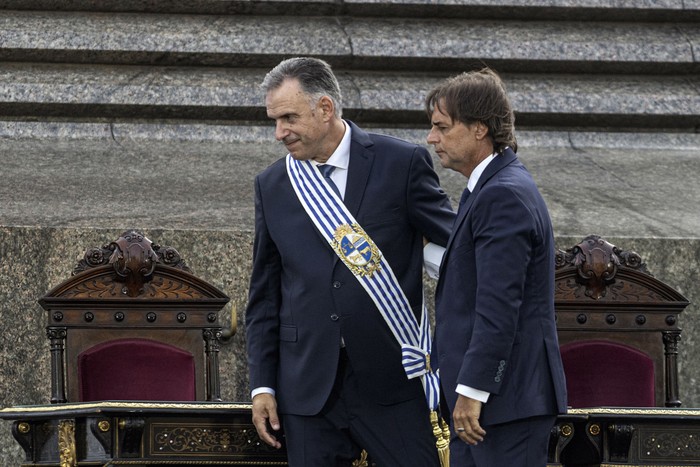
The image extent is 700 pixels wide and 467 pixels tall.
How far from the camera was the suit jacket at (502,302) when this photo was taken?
2.97 meters

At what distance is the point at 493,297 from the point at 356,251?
0.59 metres

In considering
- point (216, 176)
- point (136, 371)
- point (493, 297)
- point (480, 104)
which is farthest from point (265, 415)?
point (216, 176)

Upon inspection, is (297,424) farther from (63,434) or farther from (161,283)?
(161,283)

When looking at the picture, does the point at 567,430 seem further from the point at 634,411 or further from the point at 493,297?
the point at 493,297

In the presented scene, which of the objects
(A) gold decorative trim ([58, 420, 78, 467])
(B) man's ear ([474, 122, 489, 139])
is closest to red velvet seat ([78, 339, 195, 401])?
(A) gold decorative trim ([58, 420, 78, 467])

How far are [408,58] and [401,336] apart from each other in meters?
3.13

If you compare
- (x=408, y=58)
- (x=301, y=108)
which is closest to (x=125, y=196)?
(x=408, y=58)

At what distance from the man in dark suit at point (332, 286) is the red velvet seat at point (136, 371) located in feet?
3.35

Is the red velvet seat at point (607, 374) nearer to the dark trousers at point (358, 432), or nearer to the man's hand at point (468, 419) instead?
the dark trousers at point (358, 432)

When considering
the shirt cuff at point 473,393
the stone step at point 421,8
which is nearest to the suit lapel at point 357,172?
the shirt cuff at point 473,393

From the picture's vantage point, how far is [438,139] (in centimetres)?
315

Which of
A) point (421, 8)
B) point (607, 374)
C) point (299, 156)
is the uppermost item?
point (421, 8)

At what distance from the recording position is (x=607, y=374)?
15.2 ft

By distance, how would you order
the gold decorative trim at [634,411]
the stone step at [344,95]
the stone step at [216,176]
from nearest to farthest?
the gold decorative trim at [634,411], the stone step at [216,176], the stone step at [344,95]
